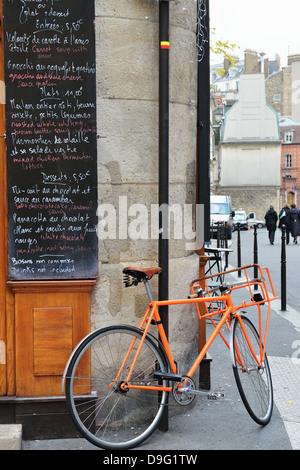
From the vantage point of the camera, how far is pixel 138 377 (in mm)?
4617

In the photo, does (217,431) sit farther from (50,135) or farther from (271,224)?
(271,224)

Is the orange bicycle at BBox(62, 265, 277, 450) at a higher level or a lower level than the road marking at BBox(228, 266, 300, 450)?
higher

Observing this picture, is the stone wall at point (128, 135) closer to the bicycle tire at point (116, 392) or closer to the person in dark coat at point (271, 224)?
the bicycle tire at point (116, 392)

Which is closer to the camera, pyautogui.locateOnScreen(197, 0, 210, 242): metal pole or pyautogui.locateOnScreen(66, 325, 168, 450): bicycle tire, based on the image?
pyautogui.locateOnScreen(66, 325, 168, 450): bicycle tire

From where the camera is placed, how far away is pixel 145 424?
469cm

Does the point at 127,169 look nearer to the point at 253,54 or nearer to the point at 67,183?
the point at 67,183

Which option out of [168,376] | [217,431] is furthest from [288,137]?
[168,376]

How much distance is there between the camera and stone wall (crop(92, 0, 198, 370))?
15.0 feet

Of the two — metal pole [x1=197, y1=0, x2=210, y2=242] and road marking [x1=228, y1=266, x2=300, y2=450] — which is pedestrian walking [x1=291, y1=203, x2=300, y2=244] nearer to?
road marking [x1=228, y1=266, x2=300, y2=450]

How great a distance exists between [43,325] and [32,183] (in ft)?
3.13

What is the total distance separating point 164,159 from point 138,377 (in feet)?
5.01

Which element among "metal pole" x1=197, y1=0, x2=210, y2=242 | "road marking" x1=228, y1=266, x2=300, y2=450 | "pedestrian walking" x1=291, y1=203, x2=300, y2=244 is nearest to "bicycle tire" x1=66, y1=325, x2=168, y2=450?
"road marking" x1=228, y1=266, x2=300, y2=450

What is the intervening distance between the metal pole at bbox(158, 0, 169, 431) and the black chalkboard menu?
475 millimetres
